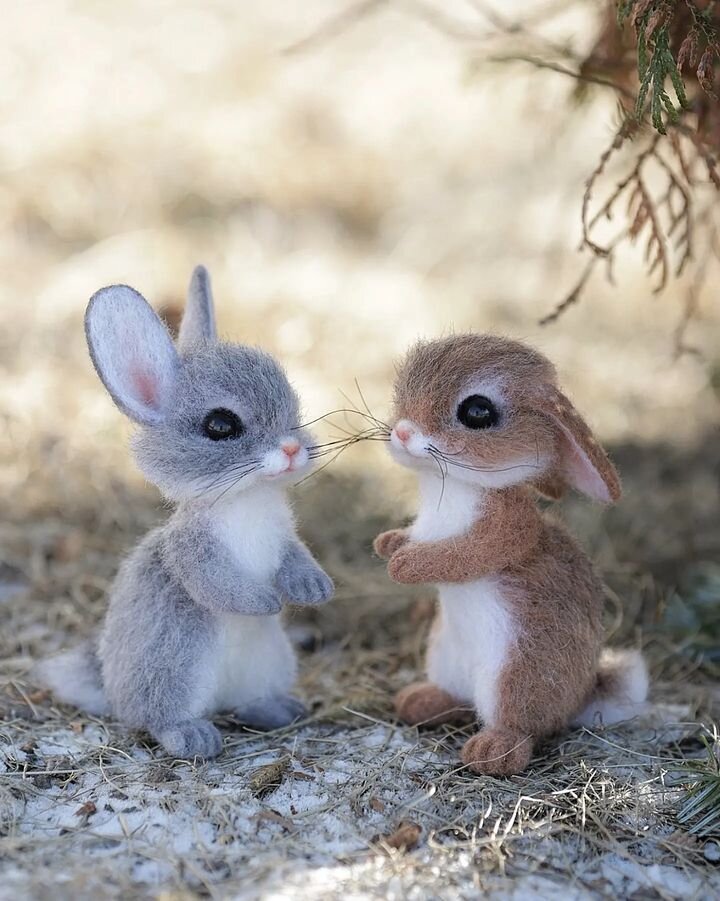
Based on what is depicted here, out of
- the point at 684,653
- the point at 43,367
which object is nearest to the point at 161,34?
the point at 43,367

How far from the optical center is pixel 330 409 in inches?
238

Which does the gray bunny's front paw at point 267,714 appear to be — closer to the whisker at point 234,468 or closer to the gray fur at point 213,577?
the gray fur at point 213,577

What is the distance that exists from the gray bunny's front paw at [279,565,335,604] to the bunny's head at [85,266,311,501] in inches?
12.2

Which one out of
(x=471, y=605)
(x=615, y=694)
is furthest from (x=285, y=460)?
(x=615, y=694)

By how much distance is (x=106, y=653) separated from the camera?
340cm

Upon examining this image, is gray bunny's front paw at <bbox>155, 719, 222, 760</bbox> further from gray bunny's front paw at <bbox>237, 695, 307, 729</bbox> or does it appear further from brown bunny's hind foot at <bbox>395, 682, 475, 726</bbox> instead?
brown bunny's hind foot at <bbox>395, 682, 475, 726</bbox>

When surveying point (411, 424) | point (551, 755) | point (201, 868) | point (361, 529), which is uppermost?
point (411, 424)

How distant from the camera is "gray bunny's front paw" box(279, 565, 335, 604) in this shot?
317cm

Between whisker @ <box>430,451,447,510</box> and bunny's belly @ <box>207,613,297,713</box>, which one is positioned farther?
bunny's belly @ <box>207,613,297,713</box>

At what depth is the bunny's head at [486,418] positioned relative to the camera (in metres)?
3.06

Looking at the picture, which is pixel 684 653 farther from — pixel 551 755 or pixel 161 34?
pixel 161 34

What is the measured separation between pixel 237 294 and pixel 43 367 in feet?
5.11

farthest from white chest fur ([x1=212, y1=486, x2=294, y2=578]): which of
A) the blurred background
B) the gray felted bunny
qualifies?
the blurred background

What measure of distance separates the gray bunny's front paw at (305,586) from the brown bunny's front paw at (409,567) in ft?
0.67
